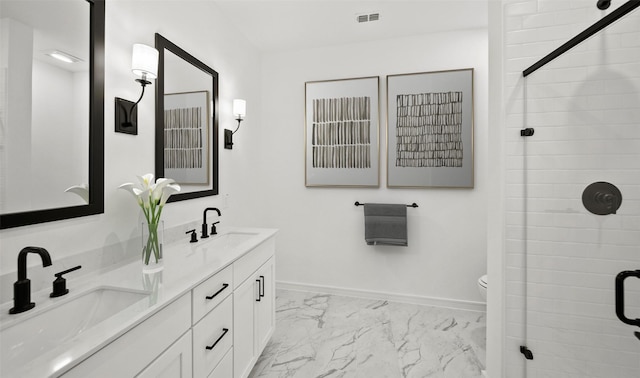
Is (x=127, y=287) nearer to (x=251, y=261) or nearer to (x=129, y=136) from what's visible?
(x=251, y=261)

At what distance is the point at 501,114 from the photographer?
1564 millimetres

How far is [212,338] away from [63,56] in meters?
1.32

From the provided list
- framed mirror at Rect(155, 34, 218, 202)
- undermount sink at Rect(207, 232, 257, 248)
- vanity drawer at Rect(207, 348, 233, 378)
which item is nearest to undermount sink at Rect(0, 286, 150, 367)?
vanity drawer at Rect(207, 348, 233, 378)

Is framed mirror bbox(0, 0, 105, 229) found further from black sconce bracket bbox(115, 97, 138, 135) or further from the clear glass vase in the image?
the clear glass vase

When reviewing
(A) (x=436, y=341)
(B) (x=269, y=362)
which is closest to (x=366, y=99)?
(A) (x=436, y=341)

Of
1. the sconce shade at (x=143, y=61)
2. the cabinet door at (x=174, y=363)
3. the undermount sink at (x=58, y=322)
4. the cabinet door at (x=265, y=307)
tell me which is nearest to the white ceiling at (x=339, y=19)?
the sconce shade at (x=143, y=61)

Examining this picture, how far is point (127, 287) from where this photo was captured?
Result: 1.09 meters

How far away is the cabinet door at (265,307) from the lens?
5.99 ft

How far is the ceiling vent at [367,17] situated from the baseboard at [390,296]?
98.7 inches

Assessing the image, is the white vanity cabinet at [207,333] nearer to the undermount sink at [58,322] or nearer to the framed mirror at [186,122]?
the undermount sink at [58,322]

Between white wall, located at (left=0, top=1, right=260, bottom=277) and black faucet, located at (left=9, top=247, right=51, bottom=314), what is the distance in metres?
0.14

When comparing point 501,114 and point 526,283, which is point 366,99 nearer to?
point 501,114

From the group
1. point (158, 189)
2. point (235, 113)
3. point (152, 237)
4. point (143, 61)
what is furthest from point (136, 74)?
point (235, 113)

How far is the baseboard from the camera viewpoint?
2.71 metres
